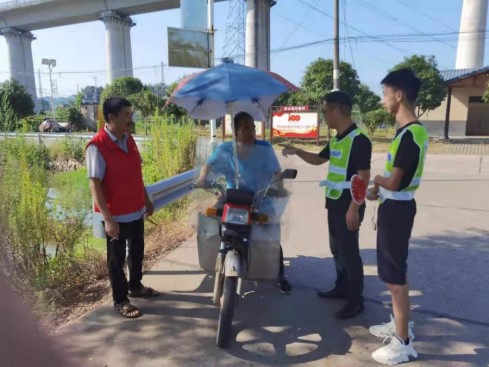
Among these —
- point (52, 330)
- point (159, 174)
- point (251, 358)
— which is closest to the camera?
point (251, 358)

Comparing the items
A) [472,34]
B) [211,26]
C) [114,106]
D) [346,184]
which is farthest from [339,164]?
[472,34]

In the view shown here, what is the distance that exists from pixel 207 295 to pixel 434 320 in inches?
76.4

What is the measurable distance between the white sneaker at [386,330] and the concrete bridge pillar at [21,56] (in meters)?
65.4

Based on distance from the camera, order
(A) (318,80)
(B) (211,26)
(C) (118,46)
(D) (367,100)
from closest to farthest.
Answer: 1. (B) (211,26)
2. (A) (318,80)
3. (D) (367,100)
4. (C) (118,46)

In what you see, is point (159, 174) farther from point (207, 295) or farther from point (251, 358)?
point (251, 358)

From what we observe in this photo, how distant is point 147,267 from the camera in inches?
174

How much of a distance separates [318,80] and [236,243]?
21964 millimetres

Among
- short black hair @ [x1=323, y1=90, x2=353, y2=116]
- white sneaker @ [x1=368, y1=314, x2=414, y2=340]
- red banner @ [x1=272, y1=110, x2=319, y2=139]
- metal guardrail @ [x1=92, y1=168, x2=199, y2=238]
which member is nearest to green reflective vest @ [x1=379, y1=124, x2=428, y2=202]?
short black hair @ [x1=323, y1=90, x2=353, y2=116]

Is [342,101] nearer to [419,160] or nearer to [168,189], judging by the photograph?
[419,160]

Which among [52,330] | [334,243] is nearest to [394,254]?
[334,243]

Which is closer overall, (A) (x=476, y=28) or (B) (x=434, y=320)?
(B) (x=434, y=320)

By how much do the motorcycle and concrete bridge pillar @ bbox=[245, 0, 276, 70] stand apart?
31060 millimetres

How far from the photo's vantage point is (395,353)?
8.94ft

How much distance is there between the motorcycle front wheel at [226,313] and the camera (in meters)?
2.90
